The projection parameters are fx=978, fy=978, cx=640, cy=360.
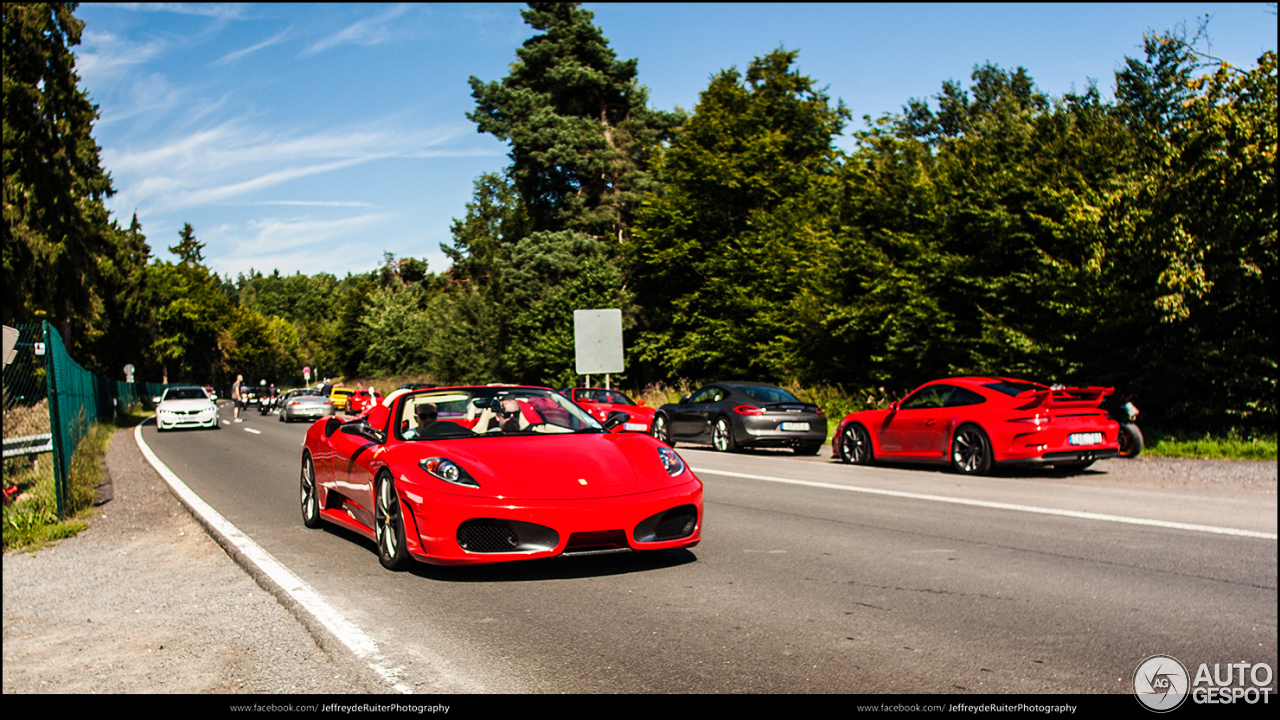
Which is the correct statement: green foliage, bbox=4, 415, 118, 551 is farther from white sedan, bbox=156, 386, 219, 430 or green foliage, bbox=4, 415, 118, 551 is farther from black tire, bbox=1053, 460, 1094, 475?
white sedan, bbox=156, 386, 219, 430

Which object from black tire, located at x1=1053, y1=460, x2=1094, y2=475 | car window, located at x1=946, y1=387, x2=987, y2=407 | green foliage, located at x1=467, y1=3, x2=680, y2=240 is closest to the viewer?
car window, located at x1=946, y1=387, x2=987, y2=407

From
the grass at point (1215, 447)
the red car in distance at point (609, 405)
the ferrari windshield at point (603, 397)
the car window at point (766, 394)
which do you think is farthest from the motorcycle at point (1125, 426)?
the ferrari windshield at point (603, 397)

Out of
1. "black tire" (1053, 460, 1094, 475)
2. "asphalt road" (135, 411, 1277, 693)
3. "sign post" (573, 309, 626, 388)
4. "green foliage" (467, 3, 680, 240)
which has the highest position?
"green foliage" (467, 3, 680, 240)

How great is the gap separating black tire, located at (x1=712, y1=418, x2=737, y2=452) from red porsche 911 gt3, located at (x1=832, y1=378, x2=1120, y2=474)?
3997 millimetres

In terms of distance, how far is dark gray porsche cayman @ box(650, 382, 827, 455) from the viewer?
18531mm

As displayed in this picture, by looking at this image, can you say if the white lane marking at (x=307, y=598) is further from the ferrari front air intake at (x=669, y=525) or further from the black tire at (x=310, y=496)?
the ferrari front air intake at (x=669, y=525)

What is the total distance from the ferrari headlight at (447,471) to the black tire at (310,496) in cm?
279

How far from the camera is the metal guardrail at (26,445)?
34.0 feet

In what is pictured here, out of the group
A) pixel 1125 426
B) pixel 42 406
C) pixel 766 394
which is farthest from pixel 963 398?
pixel 42 406

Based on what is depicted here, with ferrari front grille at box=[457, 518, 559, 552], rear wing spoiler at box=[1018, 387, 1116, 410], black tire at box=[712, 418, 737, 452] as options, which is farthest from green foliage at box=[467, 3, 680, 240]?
ferrari front grille at box=[457, 518, 559, 552]

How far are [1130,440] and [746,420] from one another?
6.59 meters

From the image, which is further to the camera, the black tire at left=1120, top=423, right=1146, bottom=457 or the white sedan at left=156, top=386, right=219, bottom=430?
the white sedan at left=156, top=386, right=219, bottom=430

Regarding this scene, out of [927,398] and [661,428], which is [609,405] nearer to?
[661,428]
